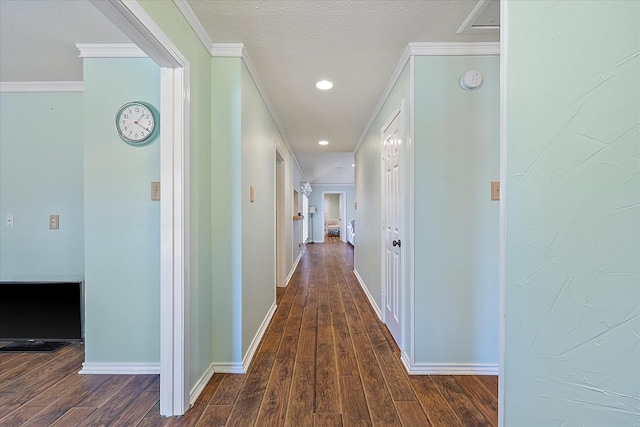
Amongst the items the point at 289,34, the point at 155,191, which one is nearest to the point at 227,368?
the point at 155,191

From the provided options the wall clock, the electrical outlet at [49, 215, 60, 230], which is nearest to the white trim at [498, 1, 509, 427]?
the wall clock

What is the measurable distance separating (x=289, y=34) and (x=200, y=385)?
7.56 ft

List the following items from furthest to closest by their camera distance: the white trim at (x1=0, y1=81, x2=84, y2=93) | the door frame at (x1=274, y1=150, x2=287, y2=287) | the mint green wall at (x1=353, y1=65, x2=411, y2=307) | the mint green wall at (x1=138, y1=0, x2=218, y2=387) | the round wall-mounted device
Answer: the door frame at (x1=274, y1=150, x2=287, y2=287) → the white trim at (x1=0, y1=81, x2=84, y2=93) → the mint green wall at (x1=353, y1=65, x2=411, y2=307) → the round wall-mounted device → the mint green wall at (x1=138, y1=0, x2=218, y2=387)

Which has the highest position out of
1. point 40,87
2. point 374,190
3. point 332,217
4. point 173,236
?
point 40,87

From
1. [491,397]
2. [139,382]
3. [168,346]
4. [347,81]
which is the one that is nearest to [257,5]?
[347,81]

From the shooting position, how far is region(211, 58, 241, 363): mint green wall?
187 cm

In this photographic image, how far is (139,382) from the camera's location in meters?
1.79

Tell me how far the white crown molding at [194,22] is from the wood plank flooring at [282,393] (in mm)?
2211

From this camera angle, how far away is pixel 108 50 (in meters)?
1.83

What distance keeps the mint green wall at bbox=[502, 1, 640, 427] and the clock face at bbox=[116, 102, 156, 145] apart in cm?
199

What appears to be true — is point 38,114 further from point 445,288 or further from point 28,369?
point 445,288

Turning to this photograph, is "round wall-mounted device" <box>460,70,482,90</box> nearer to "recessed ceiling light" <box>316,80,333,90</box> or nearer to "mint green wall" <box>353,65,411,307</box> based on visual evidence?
"mint green wall" <box>353,65,411,307</box>

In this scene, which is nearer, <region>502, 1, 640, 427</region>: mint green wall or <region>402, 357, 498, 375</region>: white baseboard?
<region>502, 1, 640, 427</region>: mint green wall

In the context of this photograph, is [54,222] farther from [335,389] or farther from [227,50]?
[335,389]
